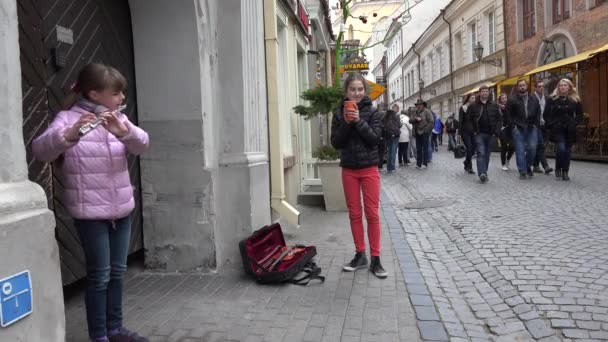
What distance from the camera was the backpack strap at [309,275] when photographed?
4.50 metres

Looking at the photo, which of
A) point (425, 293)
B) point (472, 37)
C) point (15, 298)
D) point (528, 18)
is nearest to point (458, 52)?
point (472, 37)

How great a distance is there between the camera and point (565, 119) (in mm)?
10070

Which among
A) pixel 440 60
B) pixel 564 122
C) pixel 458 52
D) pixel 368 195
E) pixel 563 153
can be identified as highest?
pixel 440 60

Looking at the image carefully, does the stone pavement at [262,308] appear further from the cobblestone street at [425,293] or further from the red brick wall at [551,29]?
the red brick wall at [551,29]

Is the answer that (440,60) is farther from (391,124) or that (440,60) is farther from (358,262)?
(358,262)

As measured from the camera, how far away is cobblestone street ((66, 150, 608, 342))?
3.45 metres

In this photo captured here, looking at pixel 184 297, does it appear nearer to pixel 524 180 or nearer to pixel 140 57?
pixel 140 57

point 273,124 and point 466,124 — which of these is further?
point 466,124

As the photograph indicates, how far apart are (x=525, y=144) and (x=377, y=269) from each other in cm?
731

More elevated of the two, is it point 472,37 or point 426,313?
point 472,37

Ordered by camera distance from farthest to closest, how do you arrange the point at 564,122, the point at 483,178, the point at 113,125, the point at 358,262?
1. the point at 483,178
2. the point at 564,122
3. the point at 358,262
4. the point at 113,125

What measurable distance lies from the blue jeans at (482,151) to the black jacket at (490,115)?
14 centimetres

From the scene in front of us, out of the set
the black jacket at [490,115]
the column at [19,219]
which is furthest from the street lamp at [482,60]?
the column at [19,219]

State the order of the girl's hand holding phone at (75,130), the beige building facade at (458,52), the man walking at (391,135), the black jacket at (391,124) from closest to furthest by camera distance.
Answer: the girl's hand holding phone at (75,130) < the black jacket at (391,124) < the man walking at (391,135) < the beige building facade at (458,52)
